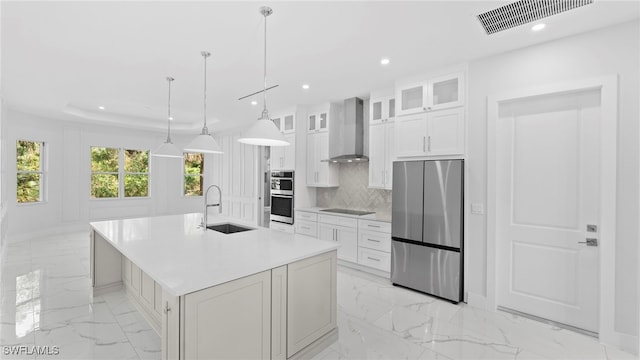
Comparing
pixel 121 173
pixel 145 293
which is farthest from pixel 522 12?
pixel 121 173

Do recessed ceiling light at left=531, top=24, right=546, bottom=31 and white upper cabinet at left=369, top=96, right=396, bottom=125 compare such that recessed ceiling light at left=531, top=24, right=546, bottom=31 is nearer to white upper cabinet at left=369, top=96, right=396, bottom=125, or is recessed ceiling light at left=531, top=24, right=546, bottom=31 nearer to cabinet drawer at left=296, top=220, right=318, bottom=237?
white upper cabinet at left=369, top=96, right=396, bottom=125

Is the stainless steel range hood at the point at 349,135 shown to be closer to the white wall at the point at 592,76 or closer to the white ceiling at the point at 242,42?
the white ceiling at the point at 242,42

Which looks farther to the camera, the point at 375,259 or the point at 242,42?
the point at 375,259

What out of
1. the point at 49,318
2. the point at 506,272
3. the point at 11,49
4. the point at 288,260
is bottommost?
the point at 49,318

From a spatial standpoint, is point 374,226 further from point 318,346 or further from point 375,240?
point 318,346

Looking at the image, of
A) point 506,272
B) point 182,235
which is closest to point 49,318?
point 182,235

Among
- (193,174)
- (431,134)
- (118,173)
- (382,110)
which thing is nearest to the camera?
(431,134)

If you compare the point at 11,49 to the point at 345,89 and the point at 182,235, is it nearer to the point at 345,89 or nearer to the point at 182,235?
the point at 182,235

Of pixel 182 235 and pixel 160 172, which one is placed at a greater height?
pixel 160 172

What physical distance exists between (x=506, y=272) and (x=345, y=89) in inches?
120

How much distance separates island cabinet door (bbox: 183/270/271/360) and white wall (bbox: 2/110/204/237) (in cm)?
619

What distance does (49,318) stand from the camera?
2.78m

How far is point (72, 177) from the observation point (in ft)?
21.9

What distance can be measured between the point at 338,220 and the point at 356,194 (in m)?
0.70
